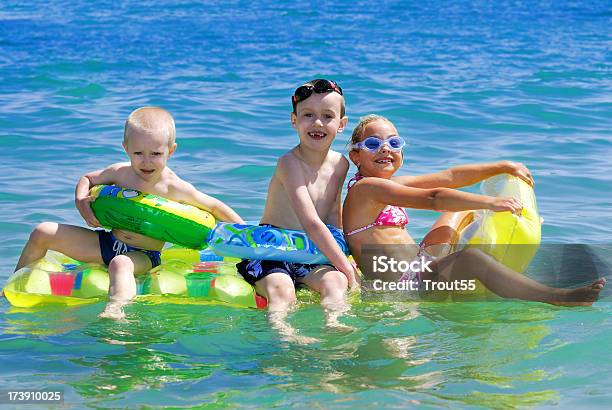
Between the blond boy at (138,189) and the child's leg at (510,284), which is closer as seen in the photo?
the child's leg at (510,284)

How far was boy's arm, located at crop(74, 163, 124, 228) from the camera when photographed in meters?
5.54

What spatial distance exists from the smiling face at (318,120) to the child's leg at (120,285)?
118 centimetres

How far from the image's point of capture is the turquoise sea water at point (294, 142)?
4.42 meters

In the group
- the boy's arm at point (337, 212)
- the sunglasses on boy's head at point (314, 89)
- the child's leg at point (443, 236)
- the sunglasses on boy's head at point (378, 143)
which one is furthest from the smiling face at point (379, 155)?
the child's leg at point (443, 236)

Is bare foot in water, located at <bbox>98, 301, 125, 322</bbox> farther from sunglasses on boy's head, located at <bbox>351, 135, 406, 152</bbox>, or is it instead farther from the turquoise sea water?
sunglasses on boy's head, located at <bbox>351, 135, 406, 152</bbox>

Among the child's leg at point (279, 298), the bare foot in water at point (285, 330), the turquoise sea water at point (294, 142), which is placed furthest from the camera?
the child's leg at point (279, 298)

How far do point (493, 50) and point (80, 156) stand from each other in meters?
8.64

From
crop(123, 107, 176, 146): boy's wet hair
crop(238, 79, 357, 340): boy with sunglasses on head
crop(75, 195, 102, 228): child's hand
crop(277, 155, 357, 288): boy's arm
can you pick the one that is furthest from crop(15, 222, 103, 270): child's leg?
crop(277, 155, 357, 288): boy's arm

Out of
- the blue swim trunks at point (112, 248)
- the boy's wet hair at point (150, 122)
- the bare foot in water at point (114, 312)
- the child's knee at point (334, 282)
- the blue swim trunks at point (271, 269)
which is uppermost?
the boy's wet hair at point (150, 122)

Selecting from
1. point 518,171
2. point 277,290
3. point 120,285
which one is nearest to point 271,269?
point 277,290

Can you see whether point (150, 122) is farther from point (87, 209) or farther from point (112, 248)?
point (112, 248)

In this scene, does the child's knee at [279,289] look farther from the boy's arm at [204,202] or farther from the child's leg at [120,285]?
the child's leg at [120,285]

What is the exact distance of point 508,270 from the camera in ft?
17.1

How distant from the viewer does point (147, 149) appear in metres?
5.42
